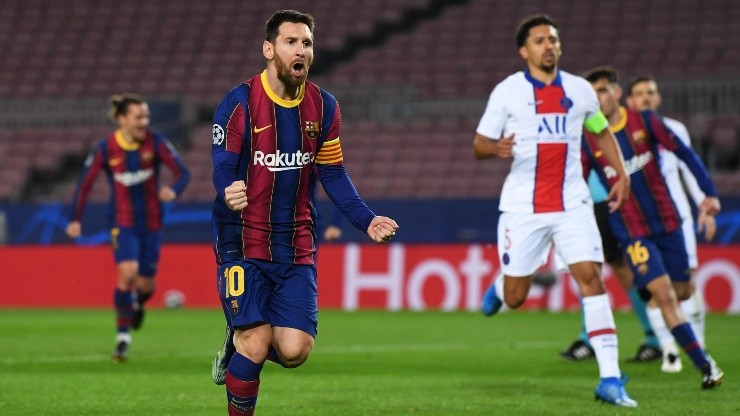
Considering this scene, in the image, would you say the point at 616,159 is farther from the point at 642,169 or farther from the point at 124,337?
the point at 124,337

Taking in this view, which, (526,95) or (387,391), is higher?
(526,95)

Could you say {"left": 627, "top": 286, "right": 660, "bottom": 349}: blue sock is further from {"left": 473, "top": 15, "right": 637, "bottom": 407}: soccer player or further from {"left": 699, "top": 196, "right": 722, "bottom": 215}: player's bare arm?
{"left": 473, "top": 15, "right": 637, "bottom": 407}: soccer player

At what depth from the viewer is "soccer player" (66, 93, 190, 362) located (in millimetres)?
12625

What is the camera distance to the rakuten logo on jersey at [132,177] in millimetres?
12820

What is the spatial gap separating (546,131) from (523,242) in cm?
71

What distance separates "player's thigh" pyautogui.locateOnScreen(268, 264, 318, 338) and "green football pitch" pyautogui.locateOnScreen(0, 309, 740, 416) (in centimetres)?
137

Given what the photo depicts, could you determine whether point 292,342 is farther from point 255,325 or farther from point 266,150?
point 266,150

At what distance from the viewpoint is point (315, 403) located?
8.27m

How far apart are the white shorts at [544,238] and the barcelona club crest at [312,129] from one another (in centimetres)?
241

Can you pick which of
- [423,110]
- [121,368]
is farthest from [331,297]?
[121,368]

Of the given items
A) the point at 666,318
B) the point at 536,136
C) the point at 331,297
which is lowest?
the point at 331,297

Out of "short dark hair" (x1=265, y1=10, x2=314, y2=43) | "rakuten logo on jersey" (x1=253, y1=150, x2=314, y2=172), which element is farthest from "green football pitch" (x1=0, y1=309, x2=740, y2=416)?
"short dark hair" (x1=265, y1=10, x2=314, y2=43)

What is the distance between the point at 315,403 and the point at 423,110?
52.1 ft

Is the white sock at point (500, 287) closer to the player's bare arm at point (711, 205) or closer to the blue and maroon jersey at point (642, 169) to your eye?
the blue and maroon jersey at point (642, 169)
